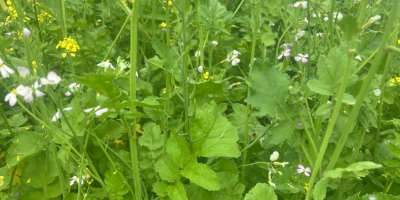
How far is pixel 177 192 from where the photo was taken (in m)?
1.64

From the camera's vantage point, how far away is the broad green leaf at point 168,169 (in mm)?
1670

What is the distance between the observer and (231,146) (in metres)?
→ 1.69

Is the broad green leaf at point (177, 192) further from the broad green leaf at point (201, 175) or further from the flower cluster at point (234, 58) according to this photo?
the flower cluster at point (234, 58)

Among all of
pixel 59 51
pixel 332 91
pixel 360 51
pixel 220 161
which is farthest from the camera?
pixel 59 51

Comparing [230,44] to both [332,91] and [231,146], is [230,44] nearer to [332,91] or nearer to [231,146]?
[231,146]

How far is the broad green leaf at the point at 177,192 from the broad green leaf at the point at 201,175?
55 mm

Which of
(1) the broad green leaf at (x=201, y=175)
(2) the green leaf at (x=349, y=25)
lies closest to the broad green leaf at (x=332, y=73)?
(2) the green leaf at (x=349, y=25)

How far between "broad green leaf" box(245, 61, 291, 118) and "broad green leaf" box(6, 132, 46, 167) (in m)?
0.98

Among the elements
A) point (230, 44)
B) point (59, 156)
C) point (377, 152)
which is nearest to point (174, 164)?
point (59, 156)

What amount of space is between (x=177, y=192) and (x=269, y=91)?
0.55 m

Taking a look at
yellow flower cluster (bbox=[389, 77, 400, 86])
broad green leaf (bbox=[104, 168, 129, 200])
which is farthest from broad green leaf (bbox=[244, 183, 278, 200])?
yellow flower cluster (bbox=[389, 77, 400, 86])

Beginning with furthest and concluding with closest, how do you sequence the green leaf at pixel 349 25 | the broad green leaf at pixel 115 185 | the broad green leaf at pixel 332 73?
the broad green leaf at pixel 115 185, the broad green leaf at pixel 332 73, the green leaf at pixel 349 25

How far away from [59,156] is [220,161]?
0.74m

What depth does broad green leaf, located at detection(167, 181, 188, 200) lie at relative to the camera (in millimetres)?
1622
